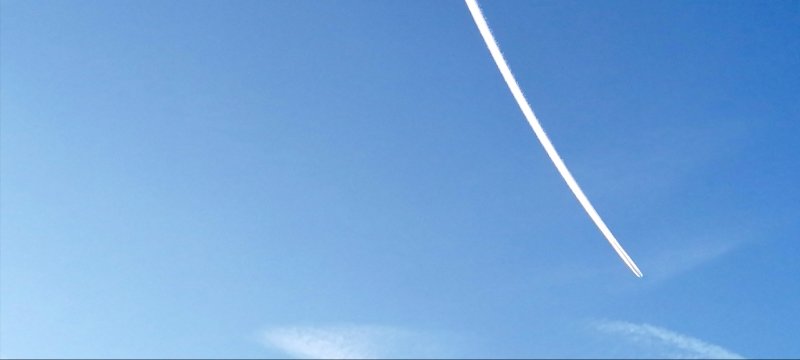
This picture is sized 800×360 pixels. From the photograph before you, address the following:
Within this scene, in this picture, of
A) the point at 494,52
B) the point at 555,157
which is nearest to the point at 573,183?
the point at 555,157

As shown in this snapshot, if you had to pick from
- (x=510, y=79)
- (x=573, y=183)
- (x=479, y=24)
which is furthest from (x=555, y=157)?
(x=479, y=24)

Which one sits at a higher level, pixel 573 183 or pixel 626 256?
pixel 573 183

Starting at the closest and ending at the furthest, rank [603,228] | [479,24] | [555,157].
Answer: [479,24] < [555,157] < [603,228]

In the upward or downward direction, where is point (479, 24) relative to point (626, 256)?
upward

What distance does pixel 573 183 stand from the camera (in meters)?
29.3

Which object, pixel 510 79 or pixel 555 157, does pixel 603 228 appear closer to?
pixel 555 157

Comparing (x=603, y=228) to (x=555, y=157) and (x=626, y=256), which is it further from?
(x=555, y=157)

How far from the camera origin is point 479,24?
84.9ft

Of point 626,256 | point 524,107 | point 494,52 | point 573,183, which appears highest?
point 494,52

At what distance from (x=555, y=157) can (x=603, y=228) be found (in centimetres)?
527

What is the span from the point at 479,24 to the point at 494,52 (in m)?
1.41

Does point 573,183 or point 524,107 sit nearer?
point 524,107

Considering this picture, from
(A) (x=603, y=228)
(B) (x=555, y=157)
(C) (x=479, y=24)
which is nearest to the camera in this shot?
(C) (x=479, y=24)

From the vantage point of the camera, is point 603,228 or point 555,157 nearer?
point 555,157
